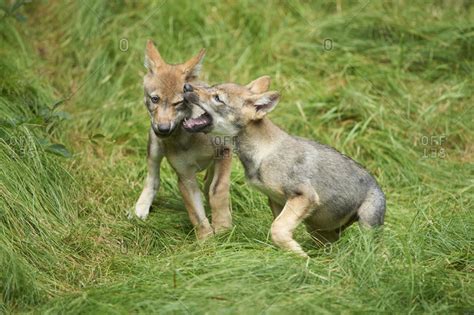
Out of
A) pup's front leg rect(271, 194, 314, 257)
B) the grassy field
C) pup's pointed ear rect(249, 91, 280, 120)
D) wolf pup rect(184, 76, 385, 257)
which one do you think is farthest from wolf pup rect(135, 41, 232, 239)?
pup's front leg rect(271, 194, 314, 257)

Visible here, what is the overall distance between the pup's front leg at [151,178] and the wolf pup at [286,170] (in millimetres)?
1426

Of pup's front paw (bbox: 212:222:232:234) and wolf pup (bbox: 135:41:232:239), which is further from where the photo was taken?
pup's front paw (bbox: 212:222:232:234)

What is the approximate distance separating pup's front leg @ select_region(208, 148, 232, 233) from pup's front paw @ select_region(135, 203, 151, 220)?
76cm

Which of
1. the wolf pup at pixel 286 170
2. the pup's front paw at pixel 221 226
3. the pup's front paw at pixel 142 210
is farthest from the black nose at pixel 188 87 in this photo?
the pup's front paw at pixel 142 210

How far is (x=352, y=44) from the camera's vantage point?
11805mm

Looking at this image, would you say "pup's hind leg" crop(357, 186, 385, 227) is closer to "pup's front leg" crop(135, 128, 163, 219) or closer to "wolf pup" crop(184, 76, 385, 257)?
"wolf pup" crop(184, 76, 385, 257)

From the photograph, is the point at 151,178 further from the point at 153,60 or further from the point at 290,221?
the point at 290,221

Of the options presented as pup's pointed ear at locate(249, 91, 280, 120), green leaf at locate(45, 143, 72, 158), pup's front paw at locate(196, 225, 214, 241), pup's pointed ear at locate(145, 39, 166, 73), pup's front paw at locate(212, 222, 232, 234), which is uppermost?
pup's pointed ear at locate(145, 39, 166, 73)

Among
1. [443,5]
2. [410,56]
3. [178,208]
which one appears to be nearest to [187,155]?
[178,208]

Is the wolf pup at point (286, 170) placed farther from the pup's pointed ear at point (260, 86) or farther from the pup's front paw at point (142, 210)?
the pup's front paw at point (142, 210)

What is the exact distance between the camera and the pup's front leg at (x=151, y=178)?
867 cm

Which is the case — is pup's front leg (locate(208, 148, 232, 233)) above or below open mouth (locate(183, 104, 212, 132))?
below

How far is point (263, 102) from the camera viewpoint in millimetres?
7438

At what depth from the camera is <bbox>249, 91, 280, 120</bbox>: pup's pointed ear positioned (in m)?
7.41
